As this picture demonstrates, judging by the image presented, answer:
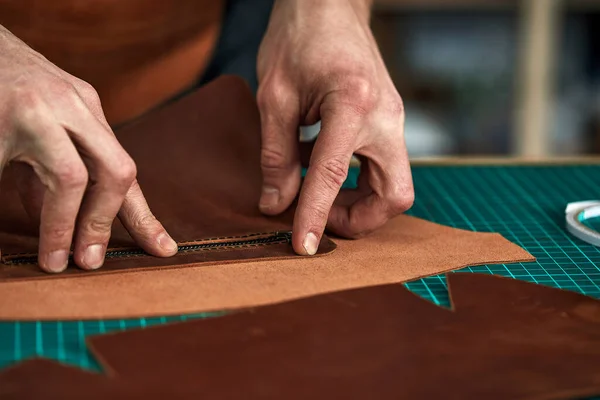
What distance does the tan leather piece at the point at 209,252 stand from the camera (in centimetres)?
86

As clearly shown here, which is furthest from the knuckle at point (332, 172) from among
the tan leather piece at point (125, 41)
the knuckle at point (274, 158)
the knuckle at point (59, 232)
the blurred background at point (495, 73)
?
the blurred background at point (495, 73)

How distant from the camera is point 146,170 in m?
1.25

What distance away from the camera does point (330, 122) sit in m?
1.09

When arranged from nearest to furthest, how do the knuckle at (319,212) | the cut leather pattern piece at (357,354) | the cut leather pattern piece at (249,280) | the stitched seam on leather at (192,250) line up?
the cut leather pattern piece at (357,354) < the cut leather pattern piece at (249,280) < the stitched seam on leather at (192,250) < the knuckle at (319,212)

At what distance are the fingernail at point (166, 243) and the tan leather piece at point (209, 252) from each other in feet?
0.05

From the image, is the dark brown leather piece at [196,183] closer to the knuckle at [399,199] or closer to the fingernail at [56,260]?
the fingernail at [56,260]

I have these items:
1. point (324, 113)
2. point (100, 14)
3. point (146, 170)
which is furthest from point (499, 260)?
point (100, 14)

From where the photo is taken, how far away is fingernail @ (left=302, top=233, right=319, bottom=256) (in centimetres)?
102

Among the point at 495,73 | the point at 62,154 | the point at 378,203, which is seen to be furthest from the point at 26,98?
the point at 495,73

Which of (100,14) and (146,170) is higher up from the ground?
(100,14)

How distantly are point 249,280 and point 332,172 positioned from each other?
0.72 feet

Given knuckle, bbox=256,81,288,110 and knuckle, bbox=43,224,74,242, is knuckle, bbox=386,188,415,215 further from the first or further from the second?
knuckle, bbox=43,224,74,242

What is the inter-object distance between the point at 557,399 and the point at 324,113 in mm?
544

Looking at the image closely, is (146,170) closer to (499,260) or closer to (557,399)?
(499,260)
